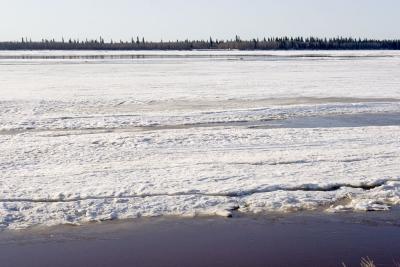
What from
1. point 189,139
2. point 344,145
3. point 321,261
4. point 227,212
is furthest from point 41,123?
point 321,261

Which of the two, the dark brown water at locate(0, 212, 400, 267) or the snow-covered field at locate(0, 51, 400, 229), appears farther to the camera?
the snow-covered field at locate(0, 51, 400, 229)

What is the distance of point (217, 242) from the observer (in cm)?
709

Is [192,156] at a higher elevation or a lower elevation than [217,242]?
higher

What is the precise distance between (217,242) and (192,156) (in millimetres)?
4636

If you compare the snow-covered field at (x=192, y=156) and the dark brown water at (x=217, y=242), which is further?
the snow-covered field at (x=192, y=156)

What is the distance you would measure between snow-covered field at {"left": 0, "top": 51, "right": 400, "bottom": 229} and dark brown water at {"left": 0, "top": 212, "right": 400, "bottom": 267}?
0.41 m

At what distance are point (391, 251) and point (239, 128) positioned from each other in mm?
8607

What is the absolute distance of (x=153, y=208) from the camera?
27.6ft

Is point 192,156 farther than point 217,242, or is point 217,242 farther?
point 192,156

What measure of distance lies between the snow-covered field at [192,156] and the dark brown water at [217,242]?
0.41 metres

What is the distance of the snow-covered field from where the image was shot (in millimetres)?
8609

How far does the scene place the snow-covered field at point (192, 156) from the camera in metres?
8.61

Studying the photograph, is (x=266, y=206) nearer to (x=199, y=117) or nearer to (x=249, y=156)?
(x=249, y=156)

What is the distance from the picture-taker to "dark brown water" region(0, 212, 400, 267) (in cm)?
652
